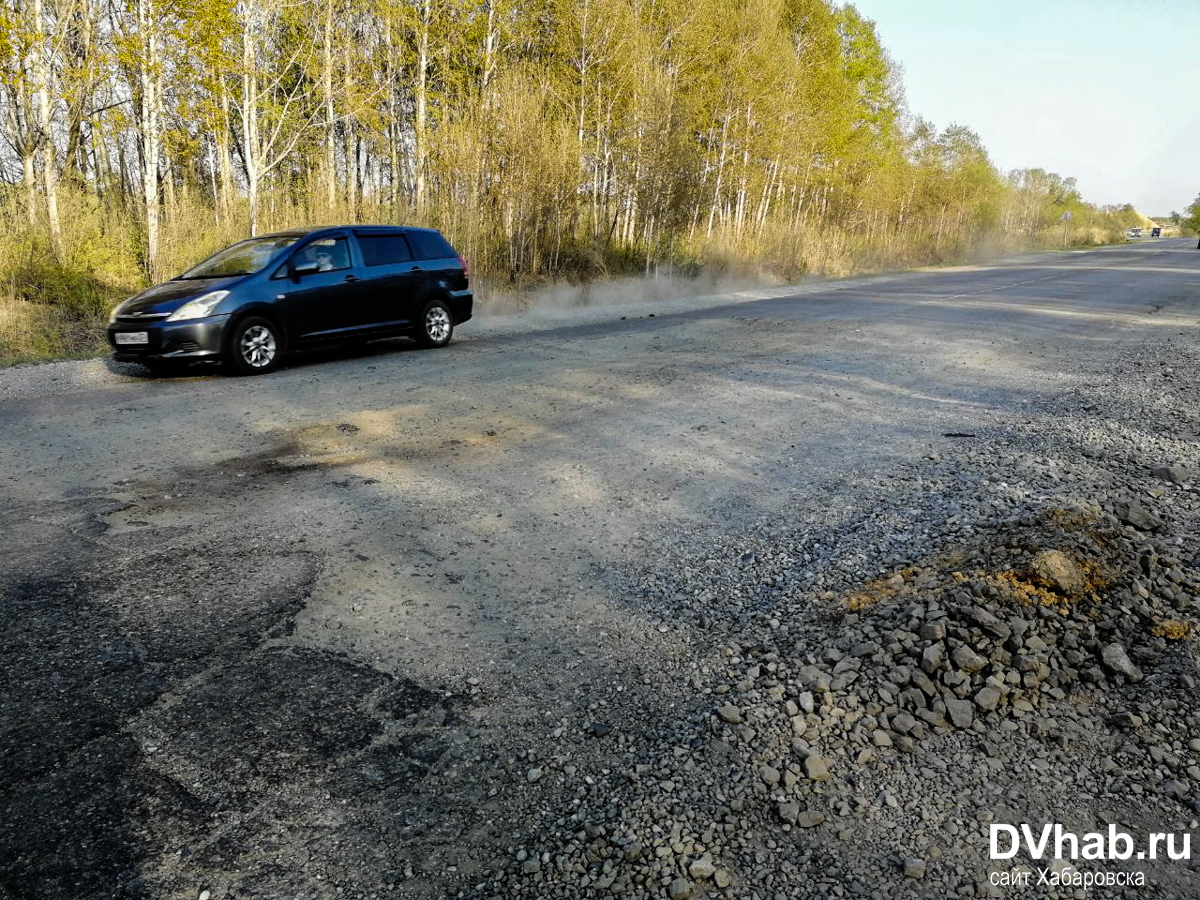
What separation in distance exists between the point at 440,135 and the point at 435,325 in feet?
28.9

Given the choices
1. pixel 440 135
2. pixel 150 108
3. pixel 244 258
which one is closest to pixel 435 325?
pixel 244 258

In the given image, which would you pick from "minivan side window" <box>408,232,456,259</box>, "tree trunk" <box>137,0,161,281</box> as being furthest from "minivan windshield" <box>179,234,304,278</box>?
"tree trunk" <box>137,0,161,281</box>

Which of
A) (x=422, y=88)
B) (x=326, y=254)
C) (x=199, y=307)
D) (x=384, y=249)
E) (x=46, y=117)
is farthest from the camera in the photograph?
(x=422, y=88)

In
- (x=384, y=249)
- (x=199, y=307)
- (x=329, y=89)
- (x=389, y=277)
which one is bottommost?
Result: (x=199, y=307)

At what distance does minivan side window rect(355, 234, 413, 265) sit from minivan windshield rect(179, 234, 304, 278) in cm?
91

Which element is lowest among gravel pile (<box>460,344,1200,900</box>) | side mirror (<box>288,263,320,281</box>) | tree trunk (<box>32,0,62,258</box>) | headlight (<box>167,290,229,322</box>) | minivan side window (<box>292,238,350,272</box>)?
gravel pile (<box>460,344,1200,900</box>)

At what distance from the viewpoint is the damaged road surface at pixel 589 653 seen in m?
2.43

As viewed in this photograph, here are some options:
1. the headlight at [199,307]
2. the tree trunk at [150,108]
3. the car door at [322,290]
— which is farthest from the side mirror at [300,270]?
the tree trunk at [150,108]

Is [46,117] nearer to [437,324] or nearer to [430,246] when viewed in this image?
[430,246]

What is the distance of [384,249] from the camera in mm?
11438

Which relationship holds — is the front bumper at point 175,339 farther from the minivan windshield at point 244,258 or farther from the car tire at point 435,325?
the car tire at point 435,325

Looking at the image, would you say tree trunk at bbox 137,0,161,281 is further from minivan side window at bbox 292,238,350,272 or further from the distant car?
minivan side window at bbox 292,238,350,272

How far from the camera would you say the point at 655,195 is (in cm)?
Answer: 2366

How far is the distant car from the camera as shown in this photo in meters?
9.41
